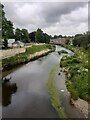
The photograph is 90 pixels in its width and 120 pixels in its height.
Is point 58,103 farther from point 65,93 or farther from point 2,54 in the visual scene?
point 2,54

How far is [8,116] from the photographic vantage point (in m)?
18.8

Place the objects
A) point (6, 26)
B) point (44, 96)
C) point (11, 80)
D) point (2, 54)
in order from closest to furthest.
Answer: point (44, 96), point (11, 80), point (2, 54), point (6, 26)

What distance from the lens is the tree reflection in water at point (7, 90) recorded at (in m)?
23.1

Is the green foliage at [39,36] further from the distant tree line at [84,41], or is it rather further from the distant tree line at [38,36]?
the distant tree line at [84,41]

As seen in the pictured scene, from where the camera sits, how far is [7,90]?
2750 centimetres

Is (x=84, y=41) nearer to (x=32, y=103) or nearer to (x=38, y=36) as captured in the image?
(x=38, y=36)

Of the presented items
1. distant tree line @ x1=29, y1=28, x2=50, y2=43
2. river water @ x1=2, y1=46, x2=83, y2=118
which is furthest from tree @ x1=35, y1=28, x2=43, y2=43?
river water @ x1=2, y1=46, x2=83, y2=118

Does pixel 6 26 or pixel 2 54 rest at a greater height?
pixel 6 26

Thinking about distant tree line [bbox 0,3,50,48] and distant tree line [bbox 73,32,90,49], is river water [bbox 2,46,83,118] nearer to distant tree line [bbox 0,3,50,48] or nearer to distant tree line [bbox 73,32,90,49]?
distant tree line [bbox 0,3,50,48]

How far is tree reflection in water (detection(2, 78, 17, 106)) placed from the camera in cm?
2314

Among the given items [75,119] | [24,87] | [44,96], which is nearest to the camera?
[75,119]

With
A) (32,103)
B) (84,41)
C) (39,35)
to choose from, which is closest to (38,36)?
(39,35)

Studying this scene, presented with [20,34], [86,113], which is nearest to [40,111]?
[86,113]

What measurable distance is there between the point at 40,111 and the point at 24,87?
913 centimetres
